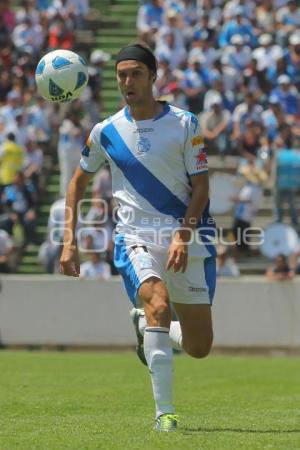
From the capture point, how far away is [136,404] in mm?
10617

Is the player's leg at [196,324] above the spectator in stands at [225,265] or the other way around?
above

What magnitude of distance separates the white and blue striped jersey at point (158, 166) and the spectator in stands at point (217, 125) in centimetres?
1363

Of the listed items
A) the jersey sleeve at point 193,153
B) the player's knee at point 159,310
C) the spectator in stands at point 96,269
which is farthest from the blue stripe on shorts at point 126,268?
the spectator in stands at point 96,269

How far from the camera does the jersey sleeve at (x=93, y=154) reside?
30.3ft

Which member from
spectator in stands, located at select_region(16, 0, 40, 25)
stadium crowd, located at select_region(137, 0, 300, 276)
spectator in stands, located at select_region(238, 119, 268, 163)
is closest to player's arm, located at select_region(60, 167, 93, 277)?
stadium crowd, located at select_region(137, 0, 300, 276)

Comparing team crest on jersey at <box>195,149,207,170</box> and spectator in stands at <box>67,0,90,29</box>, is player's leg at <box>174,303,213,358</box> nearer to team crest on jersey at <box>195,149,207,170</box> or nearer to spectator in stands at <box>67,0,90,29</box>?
team crest on jersey at <box>195,149,207,170</box>

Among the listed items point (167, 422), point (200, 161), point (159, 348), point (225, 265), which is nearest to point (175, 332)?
point (159, 348)

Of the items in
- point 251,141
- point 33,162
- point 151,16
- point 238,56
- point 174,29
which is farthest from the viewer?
point 151,16

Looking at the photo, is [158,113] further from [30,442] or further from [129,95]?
[30,442]

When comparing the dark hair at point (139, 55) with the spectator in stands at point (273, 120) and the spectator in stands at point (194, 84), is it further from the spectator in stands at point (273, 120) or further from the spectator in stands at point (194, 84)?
the spectator in stands at point (194, 84)

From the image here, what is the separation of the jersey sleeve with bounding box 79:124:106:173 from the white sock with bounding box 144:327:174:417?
153cm

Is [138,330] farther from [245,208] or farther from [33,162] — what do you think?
[33,162]

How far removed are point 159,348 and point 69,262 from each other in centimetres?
97

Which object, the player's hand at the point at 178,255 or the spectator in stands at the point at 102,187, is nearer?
the player's hand at the point at 178,255
